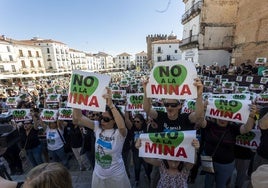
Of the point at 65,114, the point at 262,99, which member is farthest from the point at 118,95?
the point at 262,99

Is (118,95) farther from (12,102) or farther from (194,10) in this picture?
(194,10)

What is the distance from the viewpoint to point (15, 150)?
425cm

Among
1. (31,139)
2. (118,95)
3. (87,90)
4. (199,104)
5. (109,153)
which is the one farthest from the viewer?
(118,95)

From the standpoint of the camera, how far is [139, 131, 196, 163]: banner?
2018 millimetres

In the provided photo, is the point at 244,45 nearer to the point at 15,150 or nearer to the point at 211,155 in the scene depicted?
the point at 211,155

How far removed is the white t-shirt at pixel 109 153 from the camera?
229cm

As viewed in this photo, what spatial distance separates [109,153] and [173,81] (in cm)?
127

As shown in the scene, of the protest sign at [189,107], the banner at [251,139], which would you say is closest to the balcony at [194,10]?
the protest sign at [189,107]

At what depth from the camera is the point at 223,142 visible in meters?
2.50

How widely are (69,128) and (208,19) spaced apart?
992 inches

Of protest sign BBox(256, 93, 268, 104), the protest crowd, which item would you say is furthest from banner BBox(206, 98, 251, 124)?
protest sign BBox(256, 93, 268, 104)

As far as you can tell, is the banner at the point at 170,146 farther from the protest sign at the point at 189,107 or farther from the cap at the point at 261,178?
the protest sign at the point at 189,107

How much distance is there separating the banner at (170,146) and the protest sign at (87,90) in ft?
2.56

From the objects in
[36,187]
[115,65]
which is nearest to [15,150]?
[36,187]
